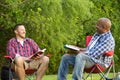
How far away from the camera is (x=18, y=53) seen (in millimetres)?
7168

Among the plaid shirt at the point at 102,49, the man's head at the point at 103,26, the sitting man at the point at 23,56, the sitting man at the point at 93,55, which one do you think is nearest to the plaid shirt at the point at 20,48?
the sitting man at the point at 23,56

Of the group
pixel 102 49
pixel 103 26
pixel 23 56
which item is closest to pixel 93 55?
pixel 102 49

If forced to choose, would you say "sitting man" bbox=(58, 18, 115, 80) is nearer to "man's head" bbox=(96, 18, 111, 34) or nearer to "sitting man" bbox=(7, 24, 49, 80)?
"man's head" bbox=(96, 18, 111, 34)

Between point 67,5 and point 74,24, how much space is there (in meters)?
0.96

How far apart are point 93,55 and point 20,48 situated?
3.95 feet

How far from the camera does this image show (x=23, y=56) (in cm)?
714

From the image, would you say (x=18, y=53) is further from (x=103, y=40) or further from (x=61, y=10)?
(x=61, y=10)

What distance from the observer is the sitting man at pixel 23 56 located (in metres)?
6.85

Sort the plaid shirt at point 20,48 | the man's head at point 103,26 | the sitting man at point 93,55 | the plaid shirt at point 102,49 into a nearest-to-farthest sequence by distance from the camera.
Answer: the sitting man at point 93,55, the plaid shirt at point 102,49, the man's head at point 103,26, the plaid shirt at point 20,48

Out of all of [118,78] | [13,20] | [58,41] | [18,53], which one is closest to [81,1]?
[58,41]

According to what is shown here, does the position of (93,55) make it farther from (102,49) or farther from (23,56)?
(23,56)

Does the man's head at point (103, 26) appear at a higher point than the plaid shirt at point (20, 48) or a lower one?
higher

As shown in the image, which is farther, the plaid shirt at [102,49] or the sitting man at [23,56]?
the sitting man at [23,56]

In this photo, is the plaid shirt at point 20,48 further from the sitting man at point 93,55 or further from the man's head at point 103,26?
the man's head at point 103,26
